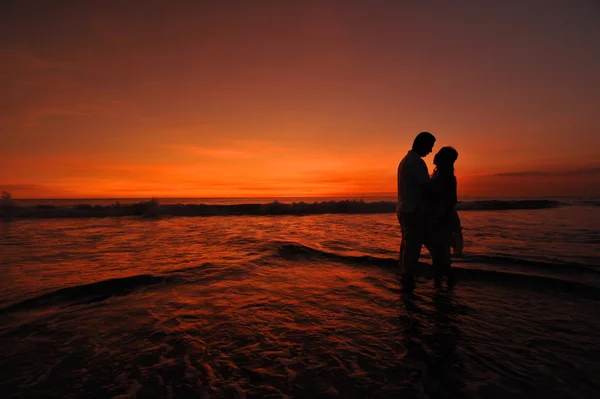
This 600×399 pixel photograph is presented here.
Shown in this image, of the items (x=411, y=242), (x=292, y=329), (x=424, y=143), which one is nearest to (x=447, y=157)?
(x=424, y=143)

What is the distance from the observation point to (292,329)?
3934 mm

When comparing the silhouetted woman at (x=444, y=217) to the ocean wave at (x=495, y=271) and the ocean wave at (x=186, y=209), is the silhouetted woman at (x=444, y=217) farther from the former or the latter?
the ocean wave at (x=186, y=209)

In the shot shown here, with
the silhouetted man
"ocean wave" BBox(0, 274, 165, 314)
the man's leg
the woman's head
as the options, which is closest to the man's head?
the silhouetted man

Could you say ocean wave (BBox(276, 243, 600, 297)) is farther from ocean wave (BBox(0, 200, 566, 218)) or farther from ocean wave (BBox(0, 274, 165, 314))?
ocean wave (BBox(0, 200, 566, 218))

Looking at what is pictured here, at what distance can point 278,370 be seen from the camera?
299cm

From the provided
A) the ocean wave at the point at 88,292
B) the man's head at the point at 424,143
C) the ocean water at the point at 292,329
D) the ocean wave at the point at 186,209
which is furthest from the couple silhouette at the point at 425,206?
the ocean wave at the point at 186,209

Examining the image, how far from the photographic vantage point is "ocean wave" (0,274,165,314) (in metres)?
4.66

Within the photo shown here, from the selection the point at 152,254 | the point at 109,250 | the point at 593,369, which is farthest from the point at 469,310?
the point at 109,250

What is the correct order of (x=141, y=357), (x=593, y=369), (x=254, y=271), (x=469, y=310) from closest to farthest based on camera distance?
(x=593, y=369), (x=141, y=357), (x=469, y=310), (x=254, y=271)

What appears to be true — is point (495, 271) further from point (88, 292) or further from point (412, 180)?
point (88, 292)

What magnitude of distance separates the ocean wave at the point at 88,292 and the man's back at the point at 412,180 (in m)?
5.17

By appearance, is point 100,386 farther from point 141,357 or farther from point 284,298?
point 284,298

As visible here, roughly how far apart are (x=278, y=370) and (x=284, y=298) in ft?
6.99

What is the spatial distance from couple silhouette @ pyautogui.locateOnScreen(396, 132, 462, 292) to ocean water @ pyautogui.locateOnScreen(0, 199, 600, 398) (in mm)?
681
